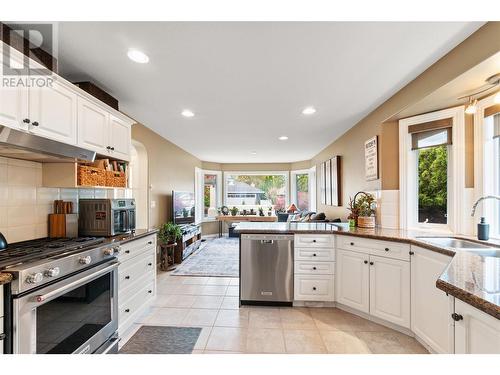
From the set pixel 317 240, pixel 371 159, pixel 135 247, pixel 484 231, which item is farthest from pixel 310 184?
pixel 135 247

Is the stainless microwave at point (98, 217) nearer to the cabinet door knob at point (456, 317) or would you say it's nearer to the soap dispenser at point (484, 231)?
the cabinet door knob at point (456, 317)

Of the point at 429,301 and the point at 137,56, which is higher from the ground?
the point at 137,56

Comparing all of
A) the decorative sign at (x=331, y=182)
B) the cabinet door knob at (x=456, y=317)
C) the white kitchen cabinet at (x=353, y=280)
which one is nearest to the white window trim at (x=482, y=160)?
the white kitchen cabinet at (x=353, y=280)

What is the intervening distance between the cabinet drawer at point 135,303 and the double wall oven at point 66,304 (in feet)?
0.47

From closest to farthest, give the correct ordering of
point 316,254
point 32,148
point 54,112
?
point 32,148, point 54,112, point 316,254

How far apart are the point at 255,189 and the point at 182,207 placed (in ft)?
11.7

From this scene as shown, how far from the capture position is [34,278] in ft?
4.21

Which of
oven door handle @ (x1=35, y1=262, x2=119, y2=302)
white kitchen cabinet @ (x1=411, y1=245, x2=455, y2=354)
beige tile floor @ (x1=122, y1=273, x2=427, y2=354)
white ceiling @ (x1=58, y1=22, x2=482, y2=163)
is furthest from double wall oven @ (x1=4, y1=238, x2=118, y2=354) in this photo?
white kitchen cabinet @ (x1=411, y1=245, x2=455, y2=354)

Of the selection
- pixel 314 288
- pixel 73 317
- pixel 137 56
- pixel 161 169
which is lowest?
pixel 314 288

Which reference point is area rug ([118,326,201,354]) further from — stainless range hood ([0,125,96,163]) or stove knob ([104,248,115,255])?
stainless range hood ([0,125,96,163])

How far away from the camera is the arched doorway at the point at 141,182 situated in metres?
3.89

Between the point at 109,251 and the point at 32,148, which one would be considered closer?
the point at 32,148

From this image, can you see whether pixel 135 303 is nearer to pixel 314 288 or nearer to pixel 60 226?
pixel 60 226

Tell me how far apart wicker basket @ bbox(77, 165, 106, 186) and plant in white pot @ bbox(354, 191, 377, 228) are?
2897mm
